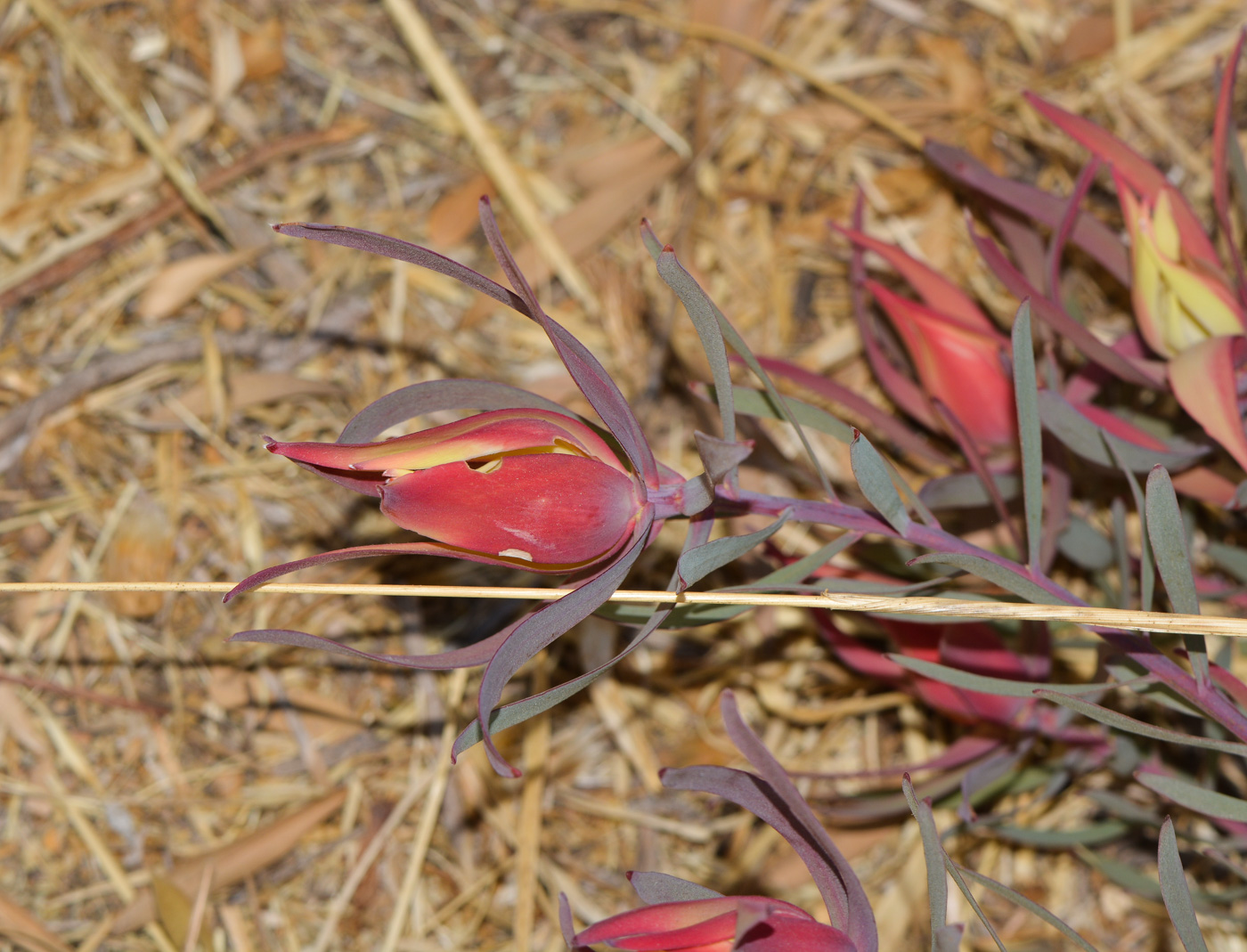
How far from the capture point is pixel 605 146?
47.1 inches

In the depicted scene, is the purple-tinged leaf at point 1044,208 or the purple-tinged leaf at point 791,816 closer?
the purple-tinged leaf at point 791,816

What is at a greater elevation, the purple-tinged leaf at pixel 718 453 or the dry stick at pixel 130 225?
the purple-tinged leaf at pixel 718 453

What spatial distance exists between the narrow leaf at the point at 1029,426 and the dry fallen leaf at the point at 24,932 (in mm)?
1111

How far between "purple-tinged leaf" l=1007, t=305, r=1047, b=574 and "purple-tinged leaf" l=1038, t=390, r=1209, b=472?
0.11m

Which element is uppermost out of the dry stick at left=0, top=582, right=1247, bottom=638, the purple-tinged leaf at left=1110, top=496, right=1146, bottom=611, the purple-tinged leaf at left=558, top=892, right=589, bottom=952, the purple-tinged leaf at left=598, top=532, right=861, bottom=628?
the dry stick at left=0, top=582, right=1247, bottom=638

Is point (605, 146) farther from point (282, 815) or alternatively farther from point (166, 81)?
point (282, 815)

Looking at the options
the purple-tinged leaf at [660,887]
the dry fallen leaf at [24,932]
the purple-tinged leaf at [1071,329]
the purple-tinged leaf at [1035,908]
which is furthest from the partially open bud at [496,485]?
the dry fallen leaf at [24,932]

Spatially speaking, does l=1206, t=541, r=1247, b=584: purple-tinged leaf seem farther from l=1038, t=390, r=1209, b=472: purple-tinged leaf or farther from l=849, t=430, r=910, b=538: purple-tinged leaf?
l=849, t=430, r=910, b=538: purple-tinged leaf

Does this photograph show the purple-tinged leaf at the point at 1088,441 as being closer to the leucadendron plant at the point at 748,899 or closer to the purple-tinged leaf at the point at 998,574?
the purple-tinged leaf at the point at 998,574

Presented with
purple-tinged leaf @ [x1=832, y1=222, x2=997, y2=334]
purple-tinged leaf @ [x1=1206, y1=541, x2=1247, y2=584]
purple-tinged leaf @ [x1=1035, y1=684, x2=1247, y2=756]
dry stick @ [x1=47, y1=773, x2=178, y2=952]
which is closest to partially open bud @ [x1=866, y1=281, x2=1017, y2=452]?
purple-tinged leaf @ [x1=832, y1=222, x2=997, y2=334]

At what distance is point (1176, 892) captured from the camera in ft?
2.15

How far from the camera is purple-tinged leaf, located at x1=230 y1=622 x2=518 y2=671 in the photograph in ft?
1.97

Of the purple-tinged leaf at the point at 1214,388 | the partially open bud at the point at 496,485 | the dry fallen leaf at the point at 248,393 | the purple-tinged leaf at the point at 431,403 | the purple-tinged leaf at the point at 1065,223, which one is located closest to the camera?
the partially open bud at the point at 496,485

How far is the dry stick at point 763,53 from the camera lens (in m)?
1.16
